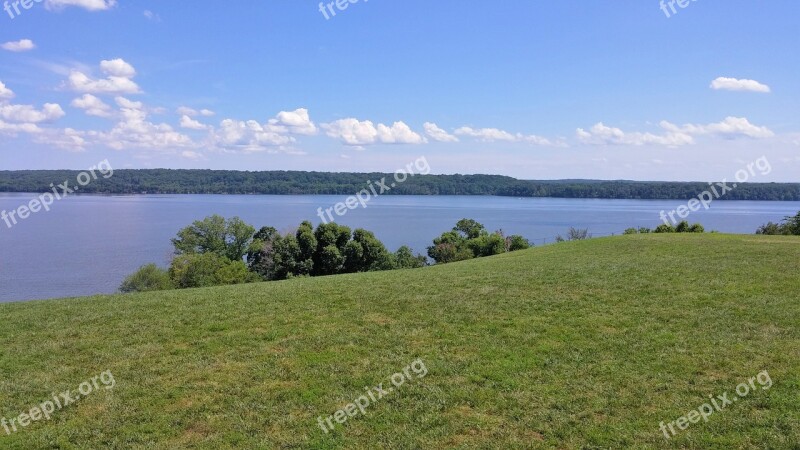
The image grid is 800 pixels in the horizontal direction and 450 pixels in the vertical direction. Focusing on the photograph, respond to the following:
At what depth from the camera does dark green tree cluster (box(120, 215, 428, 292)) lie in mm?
48188

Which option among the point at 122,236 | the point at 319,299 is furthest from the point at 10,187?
the point at 319,299

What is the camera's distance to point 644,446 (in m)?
6.36

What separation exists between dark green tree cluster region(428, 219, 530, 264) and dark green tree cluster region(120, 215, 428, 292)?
3613mm

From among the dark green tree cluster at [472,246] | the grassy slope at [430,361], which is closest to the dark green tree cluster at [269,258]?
the dark green tree cluster at [472,246]

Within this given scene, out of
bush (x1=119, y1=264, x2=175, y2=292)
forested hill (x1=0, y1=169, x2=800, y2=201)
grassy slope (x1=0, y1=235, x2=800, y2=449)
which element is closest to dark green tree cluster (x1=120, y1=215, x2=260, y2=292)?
Result: bush (x1=119, y1=264, x2=175, y2=292)

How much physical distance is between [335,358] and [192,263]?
42.3m

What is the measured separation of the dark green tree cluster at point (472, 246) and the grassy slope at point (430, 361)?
41.6 metres

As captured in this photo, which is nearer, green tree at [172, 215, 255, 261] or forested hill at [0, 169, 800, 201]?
green tree at [172, 215, 255, 261]

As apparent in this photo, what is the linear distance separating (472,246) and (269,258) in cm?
2261

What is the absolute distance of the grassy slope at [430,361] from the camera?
6.92 m

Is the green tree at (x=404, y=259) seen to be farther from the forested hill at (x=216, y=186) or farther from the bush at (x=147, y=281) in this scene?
the forested hill at (x=216, y=186)

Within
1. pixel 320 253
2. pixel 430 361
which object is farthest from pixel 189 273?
pixel 430 361

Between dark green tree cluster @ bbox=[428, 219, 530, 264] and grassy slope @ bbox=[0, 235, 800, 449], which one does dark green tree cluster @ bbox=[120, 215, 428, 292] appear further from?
grassy slope @ bbox=[0, 235, 800, 449]

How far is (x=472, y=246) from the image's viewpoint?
201 ft
